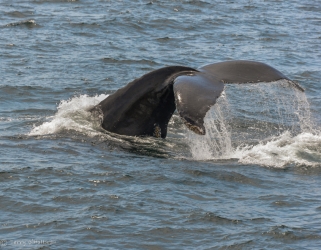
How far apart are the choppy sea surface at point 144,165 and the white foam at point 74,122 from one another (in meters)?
0.03

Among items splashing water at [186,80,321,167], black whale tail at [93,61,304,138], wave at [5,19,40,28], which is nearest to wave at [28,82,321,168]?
splashing water at [186,80,321,167]

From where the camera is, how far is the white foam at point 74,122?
31.7ft

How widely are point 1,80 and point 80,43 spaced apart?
4.17 m

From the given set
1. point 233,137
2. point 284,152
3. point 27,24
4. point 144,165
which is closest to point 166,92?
point 144,165

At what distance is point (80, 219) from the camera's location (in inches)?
282

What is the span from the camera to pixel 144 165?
8.77 meters

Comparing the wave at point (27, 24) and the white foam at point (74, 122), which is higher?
the wave at point (27, 24)

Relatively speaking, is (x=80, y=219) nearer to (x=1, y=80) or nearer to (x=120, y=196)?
(x=120, y=196)

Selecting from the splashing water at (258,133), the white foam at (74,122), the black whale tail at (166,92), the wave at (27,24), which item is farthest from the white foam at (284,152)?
the wave at (27,24)

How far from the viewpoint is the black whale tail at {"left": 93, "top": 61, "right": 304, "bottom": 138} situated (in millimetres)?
7847

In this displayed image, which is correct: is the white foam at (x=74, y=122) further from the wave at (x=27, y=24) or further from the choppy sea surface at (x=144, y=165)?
the wave at (x=27, y=24)

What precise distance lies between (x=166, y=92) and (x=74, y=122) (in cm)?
194

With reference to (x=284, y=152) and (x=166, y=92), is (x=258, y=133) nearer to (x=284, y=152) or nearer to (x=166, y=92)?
(x=284, y=152)

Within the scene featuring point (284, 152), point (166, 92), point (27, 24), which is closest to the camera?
point (166, 92)
